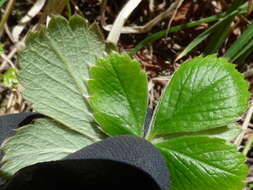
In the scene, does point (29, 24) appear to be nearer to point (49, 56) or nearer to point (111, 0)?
point (111, 0)

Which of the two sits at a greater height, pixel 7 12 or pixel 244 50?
pixel 7 12

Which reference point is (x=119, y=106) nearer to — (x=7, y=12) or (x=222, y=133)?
(x=222, y=133)

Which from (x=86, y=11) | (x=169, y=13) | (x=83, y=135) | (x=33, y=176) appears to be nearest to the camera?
(x=33, y=176)

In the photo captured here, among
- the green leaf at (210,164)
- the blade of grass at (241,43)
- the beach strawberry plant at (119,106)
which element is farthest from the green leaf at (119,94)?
the blade of grass at (241,43)

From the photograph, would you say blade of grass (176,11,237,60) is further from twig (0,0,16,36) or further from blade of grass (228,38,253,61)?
twig (0,0,16,36)

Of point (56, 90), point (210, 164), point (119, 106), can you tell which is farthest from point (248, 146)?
point (56, 90)

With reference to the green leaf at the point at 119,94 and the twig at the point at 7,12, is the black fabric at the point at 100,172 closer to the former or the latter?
the green leaf at the point at 119,94

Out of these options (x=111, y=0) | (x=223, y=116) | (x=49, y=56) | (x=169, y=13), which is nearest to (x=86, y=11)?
(x=111, y=0)
